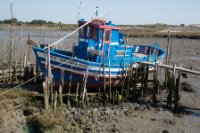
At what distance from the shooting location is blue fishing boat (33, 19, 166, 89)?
619 inches

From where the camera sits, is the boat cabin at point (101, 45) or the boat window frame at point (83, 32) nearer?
the boat cabin at point (101, 45)

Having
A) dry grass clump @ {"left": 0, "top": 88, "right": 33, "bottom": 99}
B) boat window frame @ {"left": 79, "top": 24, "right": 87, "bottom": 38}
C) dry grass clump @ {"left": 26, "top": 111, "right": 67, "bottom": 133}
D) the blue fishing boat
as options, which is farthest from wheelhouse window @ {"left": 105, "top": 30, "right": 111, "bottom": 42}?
dry grass clump @ {"left": 26, "top": 111, "right": 67, "bottom": 133}

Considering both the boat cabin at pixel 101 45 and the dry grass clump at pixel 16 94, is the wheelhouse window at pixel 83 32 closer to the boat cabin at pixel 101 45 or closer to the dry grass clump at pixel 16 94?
the boat cabin at pixel 101 45

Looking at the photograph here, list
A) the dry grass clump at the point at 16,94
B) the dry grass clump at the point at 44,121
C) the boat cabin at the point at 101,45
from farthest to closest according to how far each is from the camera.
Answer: the boat cabin at the point at 101,45 < the dry grass clump at the point at 16,94 < the dry grass clump at the point at 44,121

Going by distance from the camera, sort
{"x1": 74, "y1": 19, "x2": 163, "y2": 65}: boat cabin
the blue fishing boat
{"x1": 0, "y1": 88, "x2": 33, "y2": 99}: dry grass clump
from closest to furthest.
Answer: {"x1": 0, "y1": 88, "x2": 33, "y2": 99}: dry grass clump
the blue fishing boat
{"x1": 74, "y1": 19, "x2": 163, "y2": 65}: boat cabin

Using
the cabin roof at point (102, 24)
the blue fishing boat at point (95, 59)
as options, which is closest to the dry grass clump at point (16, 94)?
the blue fishing boat at point (95, 59)

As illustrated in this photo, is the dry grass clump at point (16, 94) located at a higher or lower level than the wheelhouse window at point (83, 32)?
lower

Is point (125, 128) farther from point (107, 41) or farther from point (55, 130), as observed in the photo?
point (107, 41)

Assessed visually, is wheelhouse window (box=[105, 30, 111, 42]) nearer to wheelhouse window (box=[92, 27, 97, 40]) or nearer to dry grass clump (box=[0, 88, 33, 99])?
wheelhouse window (box=[92, 27, 97, 40])

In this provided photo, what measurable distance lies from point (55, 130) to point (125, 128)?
3117mm

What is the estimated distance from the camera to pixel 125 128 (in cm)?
1268

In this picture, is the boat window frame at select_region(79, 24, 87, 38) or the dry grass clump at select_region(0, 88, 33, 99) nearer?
the dry grass clump at select_region(0, 88, 33, 99)

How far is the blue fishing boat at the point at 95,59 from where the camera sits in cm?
1571

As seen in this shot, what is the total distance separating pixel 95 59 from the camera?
1697cm
